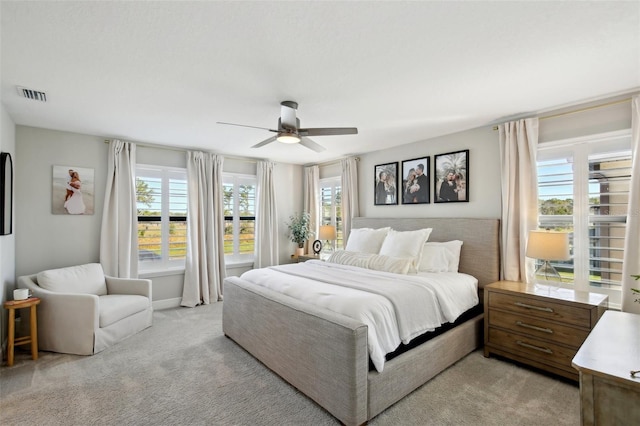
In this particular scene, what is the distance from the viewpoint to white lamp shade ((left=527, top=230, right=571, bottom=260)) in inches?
107

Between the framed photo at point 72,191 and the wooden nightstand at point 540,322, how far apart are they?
5.09 metres

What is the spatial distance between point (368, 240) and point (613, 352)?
9.83ft

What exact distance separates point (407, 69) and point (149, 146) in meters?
4.01

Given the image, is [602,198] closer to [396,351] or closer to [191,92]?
[396,351]

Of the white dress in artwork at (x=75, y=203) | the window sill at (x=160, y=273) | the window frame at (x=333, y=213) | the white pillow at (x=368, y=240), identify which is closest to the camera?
the white dress in artwork at (x=75, y=203)

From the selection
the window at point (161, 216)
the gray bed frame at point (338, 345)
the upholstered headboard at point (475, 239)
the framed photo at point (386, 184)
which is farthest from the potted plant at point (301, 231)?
the gray bed frame at point (338, 345)

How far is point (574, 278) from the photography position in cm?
305

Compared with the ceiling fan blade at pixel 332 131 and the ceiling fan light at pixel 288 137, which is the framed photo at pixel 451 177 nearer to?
the ceiling fan blade at pixel 332 131

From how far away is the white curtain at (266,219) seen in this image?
18.6 feet

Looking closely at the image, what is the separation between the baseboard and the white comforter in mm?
2080

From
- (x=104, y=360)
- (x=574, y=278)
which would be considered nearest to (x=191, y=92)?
(x=104, y=360)

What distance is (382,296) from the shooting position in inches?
97.0

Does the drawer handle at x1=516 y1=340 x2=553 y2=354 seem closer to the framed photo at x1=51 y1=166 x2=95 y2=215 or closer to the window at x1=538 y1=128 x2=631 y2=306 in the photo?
the window at x1=538 y1=128 x2=631 y2=306

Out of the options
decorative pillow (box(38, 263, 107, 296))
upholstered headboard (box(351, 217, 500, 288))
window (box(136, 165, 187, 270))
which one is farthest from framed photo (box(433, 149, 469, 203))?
decorative pillow (box(38, 263, 107, 296))
